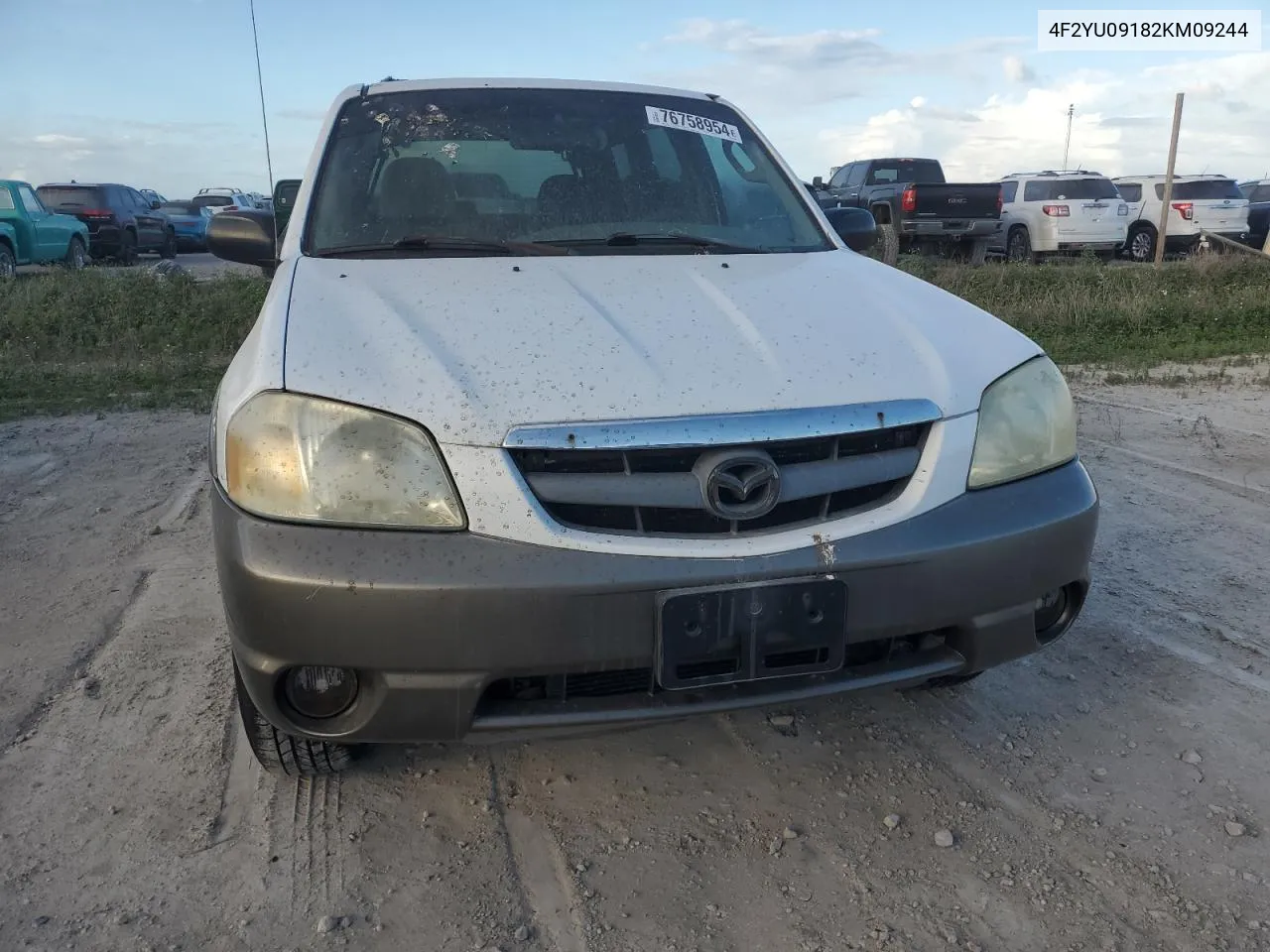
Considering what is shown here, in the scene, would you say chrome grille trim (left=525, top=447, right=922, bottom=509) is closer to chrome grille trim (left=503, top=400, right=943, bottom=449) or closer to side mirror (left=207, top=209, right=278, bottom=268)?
chrome grille trim (left=503, top=400, right=943, bottom=449)

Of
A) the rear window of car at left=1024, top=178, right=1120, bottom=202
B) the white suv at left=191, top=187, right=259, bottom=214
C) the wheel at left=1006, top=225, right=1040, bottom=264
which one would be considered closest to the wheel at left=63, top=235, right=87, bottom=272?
the white suv at left=191, top=187, right=259, bottom=214

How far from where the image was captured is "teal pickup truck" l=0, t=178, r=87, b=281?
15141mm

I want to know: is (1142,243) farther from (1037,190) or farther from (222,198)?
(222,198)

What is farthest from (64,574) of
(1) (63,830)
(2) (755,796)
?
(2) (755,796)

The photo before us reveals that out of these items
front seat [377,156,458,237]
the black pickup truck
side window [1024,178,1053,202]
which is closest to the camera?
front seat [377,156,458,237]

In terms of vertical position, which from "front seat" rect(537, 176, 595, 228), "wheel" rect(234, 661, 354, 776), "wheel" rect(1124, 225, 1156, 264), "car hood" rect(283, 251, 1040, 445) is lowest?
"wheel" rect(234, 661, 354, 776)

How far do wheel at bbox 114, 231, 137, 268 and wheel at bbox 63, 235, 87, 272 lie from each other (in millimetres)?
2007

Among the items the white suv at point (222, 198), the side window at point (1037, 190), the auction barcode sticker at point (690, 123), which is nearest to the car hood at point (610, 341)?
the auction barcode sticker at point (690, 123)

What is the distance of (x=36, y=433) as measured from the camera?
6.05 m

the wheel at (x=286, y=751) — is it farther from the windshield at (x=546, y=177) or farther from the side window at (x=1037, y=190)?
the side window at (x=1037, y=190)

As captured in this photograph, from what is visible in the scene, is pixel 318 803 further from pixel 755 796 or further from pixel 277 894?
pixel 755 796

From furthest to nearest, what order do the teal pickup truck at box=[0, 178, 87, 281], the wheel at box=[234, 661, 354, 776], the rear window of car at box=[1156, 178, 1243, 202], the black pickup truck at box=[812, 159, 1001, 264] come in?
the rear window of car at box=[1156, 178, 1243, 202]
the teal pickup truck at box=[0, 178, 87, 281]
the black pickup truck at box=[812, 159, 1001, 264]
the wheel at box=[234, 661, 354, 776]

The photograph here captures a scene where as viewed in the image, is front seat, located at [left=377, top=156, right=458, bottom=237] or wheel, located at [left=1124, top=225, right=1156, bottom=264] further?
wheel, located at [left=1124, top=225, right=1156, bottom=264]

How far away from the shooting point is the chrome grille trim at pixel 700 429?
1.98 meters
